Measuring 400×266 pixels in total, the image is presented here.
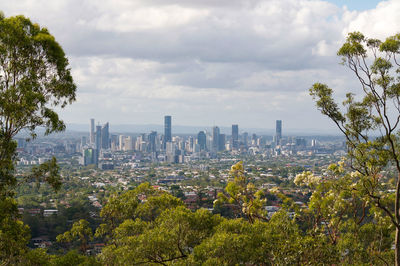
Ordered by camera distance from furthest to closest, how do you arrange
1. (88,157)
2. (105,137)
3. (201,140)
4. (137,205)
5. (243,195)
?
(201,140) → (105,137) → (88,157) → (137,205) → (243,195)

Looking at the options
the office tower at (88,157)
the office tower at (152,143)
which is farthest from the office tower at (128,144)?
the office tower at (88,157)

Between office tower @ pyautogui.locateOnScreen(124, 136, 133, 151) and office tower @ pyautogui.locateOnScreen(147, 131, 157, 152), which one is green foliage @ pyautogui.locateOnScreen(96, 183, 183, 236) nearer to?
office tower @ pyautogui.locateOnScreen(147, 131, 157, 152)

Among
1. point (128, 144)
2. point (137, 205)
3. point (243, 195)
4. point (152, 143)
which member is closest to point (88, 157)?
point (152, 143)

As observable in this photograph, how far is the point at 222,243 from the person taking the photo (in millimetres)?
9188

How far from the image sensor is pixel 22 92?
8164 mm

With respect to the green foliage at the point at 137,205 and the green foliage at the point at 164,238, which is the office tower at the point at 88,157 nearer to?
the green foliage at the point at 137,205

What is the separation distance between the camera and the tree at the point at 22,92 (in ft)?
26.4

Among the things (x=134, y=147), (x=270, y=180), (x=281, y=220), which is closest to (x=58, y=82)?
(x=281, y=220)

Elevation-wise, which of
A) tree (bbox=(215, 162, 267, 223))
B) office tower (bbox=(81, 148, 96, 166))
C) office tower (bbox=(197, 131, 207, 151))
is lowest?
office tower (bbox=(81, 148, 96, 166))

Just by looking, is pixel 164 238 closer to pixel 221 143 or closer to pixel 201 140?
pixel 201 140

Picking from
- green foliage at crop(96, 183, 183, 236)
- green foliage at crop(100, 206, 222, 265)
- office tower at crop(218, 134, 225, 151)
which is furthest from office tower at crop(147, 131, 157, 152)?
green foliage at crop(100, 206, 222, 265)

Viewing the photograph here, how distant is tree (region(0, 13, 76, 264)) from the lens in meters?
8.05

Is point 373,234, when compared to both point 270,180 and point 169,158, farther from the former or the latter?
point 169,158

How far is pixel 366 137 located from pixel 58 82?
20.1 ft
